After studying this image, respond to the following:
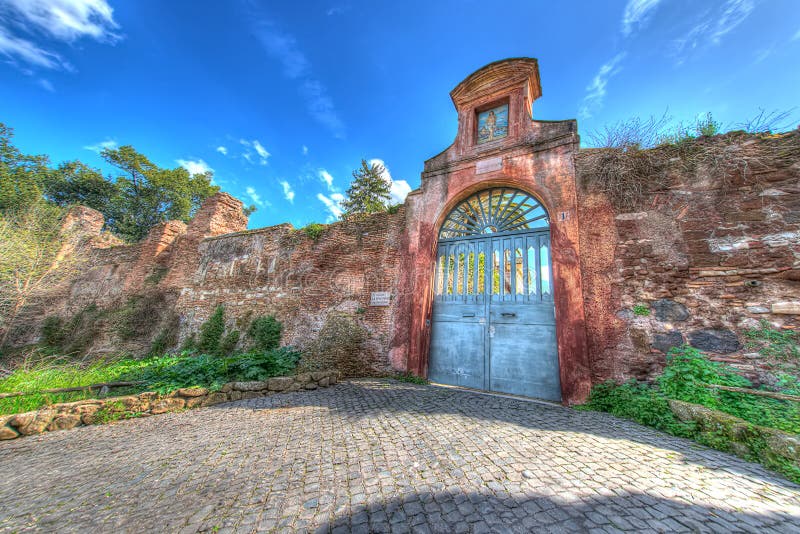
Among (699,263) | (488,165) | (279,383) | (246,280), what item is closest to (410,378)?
(279,383)

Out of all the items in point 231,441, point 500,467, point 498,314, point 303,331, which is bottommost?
point 231,441

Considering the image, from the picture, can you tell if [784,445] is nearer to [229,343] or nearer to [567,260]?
[567,260]

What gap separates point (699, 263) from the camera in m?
4.23

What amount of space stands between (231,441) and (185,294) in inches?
358

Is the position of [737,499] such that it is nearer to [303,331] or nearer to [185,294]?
[303,331]

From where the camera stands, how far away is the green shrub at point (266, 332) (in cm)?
778

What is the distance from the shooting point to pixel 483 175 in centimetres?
636

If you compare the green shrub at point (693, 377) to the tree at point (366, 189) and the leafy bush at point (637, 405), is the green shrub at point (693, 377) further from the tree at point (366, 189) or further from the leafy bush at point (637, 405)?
the tree at point (366, 189)

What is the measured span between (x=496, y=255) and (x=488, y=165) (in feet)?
6.91

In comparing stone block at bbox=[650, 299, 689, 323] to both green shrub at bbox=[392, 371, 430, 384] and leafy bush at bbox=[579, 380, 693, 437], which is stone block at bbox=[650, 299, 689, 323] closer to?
leafy bush at bbox=[579, 380, 693, 437]

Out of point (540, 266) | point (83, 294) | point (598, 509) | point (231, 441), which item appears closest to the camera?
point (598, 509)

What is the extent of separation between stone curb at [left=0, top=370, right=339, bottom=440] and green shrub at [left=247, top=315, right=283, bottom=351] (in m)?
2.70

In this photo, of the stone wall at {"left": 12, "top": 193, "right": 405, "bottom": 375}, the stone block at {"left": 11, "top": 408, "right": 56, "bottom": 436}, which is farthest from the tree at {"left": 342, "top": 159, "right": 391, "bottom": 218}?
the stone block at {"left": 11, "top": 408, "right": 56, "bottom": 436}

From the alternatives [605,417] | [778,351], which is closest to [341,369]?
[605,417]
